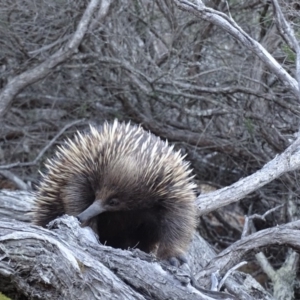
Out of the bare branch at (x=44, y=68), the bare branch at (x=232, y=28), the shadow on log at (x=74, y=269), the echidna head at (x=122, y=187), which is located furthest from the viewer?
the bare branch at (x=44, y=68)

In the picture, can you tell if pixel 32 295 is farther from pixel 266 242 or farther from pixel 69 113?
pixel 69 113

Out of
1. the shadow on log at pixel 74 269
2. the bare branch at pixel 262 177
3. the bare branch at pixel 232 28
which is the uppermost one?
the bare branch at pixel 232 28

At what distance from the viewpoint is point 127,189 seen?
10.9 ft

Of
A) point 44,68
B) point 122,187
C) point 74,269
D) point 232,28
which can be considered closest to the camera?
point 74,269

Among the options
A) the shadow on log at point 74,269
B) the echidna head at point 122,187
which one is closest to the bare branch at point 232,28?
the echidna head at point 122,187

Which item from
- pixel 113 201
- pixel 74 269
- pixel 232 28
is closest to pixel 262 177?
pixel 232 28

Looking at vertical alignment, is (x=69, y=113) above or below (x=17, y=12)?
below

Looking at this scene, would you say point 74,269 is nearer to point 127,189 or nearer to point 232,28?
point 127,189

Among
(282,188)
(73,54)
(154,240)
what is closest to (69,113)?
(73,54)

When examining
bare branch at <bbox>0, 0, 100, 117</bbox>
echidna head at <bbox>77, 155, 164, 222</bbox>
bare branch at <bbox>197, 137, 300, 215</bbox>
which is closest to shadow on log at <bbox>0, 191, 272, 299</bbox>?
echidna head at <bbox>77, 155, 164, 222</bbox>

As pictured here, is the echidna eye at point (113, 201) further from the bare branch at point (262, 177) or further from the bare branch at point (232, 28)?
the bare branch at point (232, 28)

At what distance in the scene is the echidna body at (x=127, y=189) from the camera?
3.33 m

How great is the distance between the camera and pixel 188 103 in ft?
19.8

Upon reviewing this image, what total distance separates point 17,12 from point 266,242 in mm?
3031
